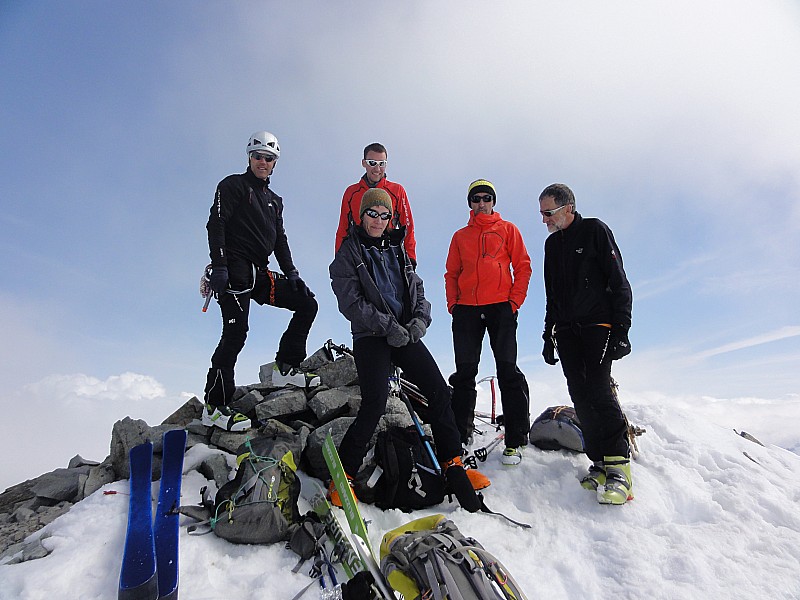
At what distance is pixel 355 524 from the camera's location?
3.67 meters

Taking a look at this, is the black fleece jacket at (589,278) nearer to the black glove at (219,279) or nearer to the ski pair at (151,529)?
the black glove at (219,279)

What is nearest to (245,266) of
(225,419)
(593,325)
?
(225,419)

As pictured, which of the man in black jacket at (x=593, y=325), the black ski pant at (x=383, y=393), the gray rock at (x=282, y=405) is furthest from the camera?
the gray rock at (x=282, y=405)

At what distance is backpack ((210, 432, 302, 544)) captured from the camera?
3.66 m

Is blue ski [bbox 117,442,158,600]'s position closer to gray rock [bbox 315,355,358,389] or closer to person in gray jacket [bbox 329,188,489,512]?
person in gray jacket [bbox 329,188,489,512]

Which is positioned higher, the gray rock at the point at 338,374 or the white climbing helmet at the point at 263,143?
the white climbing helmet at the point at 263,143

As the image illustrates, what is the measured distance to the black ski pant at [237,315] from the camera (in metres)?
5.64

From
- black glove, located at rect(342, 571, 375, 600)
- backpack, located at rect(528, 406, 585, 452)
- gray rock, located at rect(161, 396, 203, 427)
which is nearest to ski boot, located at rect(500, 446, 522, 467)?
backpack, located at rect(528, 406, 585, 452)

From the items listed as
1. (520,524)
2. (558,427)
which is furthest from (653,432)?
(520,524)

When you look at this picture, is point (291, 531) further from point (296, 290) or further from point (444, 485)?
point (296, 290)

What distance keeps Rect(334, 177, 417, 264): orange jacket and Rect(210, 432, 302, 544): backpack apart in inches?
142

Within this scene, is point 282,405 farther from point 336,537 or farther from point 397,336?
point 336,537

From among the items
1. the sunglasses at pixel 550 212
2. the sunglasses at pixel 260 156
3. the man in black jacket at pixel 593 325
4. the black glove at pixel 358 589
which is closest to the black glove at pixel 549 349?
the man in black jacket at pixel 593 325

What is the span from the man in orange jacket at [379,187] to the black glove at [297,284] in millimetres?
856
